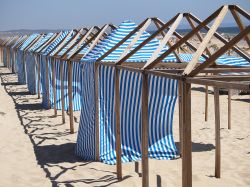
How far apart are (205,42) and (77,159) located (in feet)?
12.7

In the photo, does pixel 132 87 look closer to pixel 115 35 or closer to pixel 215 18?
pixel 115 35

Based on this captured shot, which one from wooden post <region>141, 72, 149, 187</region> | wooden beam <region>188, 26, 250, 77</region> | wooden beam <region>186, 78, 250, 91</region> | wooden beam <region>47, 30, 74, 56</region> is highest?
wooden beam <region>47, 30, 74, 56</region>

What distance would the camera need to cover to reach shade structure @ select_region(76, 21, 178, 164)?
20.8 feet

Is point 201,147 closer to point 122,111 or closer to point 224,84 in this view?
point 122,111

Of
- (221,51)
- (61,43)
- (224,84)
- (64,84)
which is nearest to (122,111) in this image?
(221,51)

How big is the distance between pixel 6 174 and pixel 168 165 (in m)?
2.66

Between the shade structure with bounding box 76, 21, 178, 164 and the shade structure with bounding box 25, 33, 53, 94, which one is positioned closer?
the shade structure with bounding box 76, 21, 178, 164

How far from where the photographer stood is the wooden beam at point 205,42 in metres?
3.69

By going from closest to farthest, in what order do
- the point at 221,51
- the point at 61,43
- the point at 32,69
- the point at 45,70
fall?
the point at 221,51, the point at 61,43, the point at 45,70, the point at 32,69

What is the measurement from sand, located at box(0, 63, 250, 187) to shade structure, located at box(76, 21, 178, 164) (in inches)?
10.5

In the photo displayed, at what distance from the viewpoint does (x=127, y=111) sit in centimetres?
634

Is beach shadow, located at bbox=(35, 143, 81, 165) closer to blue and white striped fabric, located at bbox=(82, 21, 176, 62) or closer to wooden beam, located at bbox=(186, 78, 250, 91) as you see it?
blue and white striped fabric, located at bbox=(82, 21, 176, 62)

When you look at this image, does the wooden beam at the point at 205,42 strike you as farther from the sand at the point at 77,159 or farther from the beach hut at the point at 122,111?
the sand at the point at 77,159

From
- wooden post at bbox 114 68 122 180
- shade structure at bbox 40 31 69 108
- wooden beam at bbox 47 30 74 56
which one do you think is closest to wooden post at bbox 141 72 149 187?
wooden post at bbox 114 68 122 180
